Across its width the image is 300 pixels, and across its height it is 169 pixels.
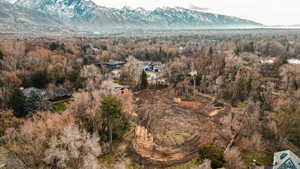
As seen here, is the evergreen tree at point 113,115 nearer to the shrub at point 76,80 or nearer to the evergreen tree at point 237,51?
the shrub at point 76,80

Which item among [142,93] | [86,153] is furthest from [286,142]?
[142,93]

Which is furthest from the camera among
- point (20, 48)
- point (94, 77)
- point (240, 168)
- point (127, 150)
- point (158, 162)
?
point (20, 48)

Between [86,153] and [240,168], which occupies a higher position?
[86,153]

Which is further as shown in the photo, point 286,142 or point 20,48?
point 20,48

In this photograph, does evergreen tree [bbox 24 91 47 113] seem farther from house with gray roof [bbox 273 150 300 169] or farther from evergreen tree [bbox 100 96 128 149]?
house with gray roof [bbox 273 150 300 169]

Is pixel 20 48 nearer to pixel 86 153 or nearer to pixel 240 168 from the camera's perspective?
pixel 86 153

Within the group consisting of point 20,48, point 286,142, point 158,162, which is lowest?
point 158,162

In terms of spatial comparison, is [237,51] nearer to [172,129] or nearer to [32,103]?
[172,129]

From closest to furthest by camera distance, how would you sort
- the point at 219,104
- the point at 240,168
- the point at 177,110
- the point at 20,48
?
the point at 240,168
the point at 177,110
the point at 219,104
the point at 20,48
